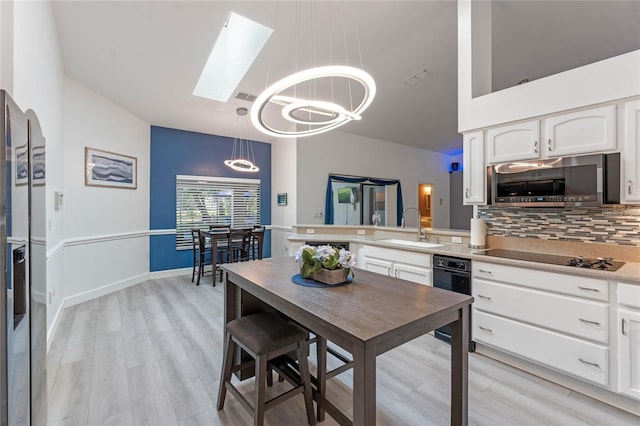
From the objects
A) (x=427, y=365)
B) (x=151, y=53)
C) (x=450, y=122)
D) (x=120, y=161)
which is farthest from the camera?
(x=450, y=122)

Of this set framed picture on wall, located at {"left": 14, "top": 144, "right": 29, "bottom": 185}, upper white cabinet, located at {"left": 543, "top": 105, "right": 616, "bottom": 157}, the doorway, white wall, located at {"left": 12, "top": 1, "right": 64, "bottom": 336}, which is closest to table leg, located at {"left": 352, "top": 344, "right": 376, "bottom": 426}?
framed picture on wall, located at {"left": 14, "top": 144, "right": 29, "bottom": 185}

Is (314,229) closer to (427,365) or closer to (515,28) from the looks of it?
(427,365)

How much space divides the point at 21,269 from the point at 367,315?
141 cm

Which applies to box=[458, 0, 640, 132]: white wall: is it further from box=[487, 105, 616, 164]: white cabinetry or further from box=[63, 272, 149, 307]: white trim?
box=[63, 272, 149, 307]: white trim

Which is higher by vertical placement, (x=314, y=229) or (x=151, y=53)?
(x=151, y=53)

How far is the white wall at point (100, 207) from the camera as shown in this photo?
3809mm

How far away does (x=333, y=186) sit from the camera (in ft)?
19.8

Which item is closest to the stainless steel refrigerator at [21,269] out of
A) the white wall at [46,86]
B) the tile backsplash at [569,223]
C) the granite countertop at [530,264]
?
the white wall at [46,86]

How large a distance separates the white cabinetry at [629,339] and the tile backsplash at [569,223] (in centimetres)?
66

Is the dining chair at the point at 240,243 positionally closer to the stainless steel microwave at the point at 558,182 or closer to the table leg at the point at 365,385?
the stainless steel microwave at the point at 558,182

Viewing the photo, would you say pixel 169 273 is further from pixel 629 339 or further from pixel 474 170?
pixel 629 339

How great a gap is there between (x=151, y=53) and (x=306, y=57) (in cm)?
180

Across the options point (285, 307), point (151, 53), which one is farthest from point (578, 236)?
point (151, 53)

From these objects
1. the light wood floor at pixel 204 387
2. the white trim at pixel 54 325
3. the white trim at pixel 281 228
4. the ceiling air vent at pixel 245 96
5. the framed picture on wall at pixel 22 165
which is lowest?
the light wood floor at pixel 204 387
